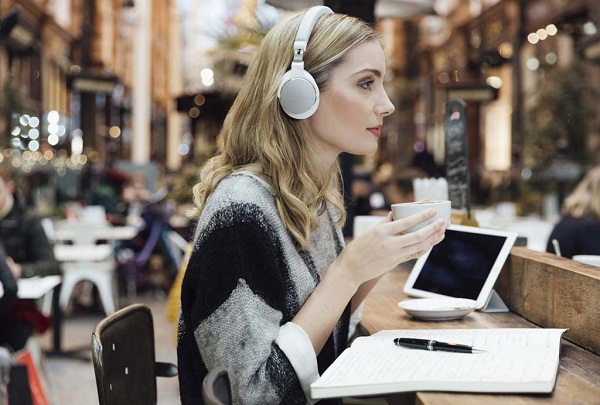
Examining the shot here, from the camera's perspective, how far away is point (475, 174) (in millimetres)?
14516

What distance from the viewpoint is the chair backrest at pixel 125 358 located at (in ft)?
5.22

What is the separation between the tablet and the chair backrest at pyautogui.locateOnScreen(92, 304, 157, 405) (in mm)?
784

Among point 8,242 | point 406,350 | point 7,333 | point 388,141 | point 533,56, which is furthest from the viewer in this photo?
point 388,141

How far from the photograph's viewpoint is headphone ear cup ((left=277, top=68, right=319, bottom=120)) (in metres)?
1.61

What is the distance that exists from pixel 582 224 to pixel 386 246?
2.71 metres

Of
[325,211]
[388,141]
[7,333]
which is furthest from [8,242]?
[388,141]

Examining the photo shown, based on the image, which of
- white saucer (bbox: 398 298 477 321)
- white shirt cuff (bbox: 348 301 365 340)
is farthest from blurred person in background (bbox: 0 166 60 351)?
white saucer (bbox: 398 298 477 321)

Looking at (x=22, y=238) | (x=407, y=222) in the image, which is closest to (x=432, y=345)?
(x=407, y=222)

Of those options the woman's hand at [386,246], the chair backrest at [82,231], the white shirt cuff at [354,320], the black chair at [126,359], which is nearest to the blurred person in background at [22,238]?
the chair backrest at [82,231]

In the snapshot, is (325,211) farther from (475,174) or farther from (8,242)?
(475,174)

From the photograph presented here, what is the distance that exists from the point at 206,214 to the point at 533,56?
39.7ft

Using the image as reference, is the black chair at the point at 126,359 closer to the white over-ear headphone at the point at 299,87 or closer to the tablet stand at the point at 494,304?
the white over-ear headphone at the point at 299,87

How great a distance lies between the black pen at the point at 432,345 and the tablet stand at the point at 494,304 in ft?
2.04

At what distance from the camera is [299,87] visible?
5.29 ft
